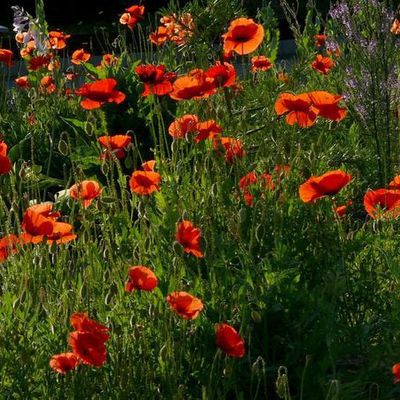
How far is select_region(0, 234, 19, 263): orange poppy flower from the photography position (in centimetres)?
279

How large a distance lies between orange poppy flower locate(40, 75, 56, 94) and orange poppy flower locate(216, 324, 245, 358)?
2.96 metres

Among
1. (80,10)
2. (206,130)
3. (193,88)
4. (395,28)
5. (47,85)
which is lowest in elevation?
(80,10)

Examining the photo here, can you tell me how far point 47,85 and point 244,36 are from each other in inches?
70.6

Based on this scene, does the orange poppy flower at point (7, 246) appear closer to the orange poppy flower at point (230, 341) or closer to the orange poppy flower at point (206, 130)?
the orange poppy flower at point (206, 130)

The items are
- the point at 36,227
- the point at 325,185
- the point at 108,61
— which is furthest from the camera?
the point at 108,61

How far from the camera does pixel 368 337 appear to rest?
2.93 m

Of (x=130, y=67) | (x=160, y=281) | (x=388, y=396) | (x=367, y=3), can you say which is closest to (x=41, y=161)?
(x=130, y=67)

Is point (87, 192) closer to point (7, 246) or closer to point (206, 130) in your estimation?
point (7, 246)

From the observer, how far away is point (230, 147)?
10.8 feet

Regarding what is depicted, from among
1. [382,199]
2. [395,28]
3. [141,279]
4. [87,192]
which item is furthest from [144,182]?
[395,28]

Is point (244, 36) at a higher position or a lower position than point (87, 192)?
higher

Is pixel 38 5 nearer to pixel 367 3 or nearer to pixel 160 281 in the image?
pixel 367 3

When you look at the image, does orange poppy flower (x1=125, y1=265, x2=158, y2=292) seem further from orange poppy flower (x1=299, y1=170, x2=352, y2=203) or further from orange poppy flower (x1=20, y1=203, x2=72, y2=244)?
orange poppy flower (x1=299, y1=170, x2=352, y2=203)

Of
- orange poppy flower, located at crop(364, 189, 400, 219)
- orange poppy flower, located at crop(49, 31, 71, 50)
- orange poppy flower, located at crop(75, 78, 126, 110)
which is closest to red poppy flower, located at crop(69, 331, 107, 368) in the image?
orange poppy flower, located at crop(364, 189, 400, 219)
